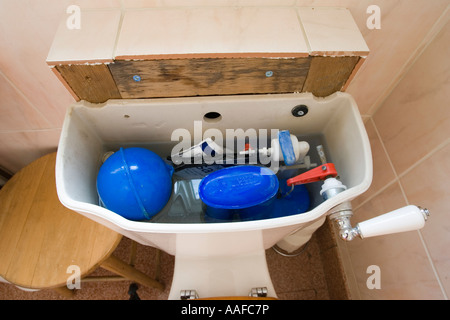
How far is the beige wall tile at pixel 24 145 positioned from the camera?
98cm

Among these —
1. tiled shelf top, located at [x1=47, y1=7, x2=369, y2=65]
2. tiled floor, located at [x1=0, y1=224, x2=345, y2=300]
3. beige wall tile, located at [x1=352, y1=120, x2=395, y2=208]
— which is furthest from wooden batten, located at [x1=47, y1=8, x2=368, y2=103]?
tiled floor, located at [x1=0, y1=224, x2=345, y2=300]

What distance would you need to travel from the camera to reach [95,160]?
744 mm

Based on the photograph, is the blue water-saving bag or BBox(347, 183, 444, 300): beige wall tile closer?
the blue water-saving bag

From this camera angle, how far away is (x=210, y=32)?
58 centimetres

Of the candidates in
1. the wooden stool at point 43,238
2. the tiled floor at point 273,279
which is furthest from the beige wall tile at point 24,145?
the tiled floor at point 273,279

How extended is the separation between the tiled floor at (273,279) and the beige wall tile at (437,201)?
1.60ft

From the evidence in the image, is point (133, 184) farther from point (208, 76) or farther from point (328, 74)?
point (328, 74)

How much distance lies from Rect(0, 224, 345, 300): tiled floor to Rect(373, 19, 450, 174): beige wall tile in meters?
0.53

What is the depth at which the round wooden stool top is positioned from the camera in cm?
84

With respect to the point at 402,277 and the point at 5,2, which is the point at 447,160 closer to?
the point at 402,277

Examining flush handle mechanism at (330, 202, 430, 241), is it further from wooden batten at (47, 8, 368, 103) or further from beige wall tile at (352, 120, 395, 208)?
beige wall tile at (352, 120, 395, 208)

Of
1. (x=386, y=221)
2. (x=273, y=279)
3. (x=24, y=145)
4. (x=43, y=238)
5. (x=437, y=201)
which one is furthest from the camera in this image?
(x=273, y=279)

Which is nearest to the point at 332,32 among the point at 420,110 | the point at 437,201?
the point at 420,110

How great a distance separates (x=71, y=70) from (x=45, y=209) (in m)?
0.59
